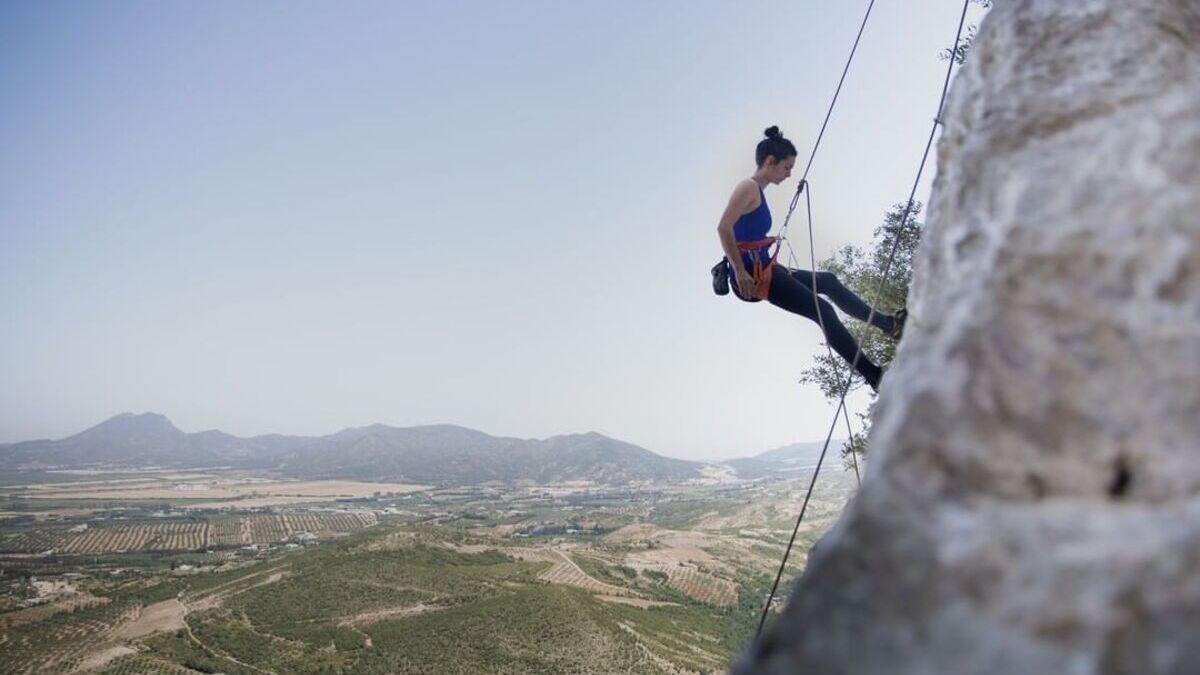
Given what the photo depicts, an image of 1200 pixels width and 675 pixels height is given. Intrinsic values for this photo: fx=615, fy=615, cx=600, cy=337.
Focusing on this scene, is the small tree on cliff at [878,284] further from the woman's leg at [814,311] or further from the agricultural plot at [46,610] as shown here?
the agricultural plot at [46,610]

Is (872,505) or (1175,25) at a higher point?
(1175,25)

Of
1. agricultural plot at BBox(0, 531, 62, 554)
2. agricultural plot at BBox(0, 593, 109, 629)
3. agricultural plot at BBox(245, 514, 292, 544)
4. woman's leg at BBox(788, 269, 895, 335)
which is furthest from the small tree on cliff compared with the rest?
agricultural plot at BBox(0, 531, 62, 554)

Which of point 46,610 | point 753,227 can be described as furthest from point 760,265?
point 46,610

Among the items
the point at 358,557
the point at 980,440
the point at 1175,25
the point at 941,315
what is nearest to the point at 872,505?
the point at 980,440

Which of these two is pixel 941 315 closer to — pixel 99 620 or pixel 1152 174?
pixel 1152 174

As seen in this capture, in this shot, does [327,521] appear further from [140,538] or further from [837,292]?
[837,292]

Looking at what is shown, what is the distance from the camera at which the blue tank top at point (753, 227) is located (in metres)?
4.79

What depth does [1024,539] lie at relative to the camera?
49.3 inches

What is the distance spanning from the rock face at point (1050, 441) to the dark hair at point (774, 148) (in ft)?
9.67

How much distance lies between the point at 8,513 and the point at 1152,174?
23449 centimetres

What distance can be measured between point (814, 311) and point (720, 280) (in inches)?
33.0

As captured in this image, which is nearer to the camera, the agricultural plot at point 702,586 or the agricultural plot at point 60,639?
the agricultural plot at point 60,639

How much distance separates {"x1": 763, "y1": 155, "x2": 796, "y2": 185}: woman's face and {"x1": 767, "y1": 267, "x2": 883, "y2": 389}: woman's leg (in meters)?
0.74

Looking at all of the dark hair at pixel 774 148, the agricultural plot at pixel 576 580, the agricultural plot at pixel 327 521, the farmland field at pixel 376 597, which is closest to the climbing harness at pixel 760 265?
the dark hair at pixel 774 148
